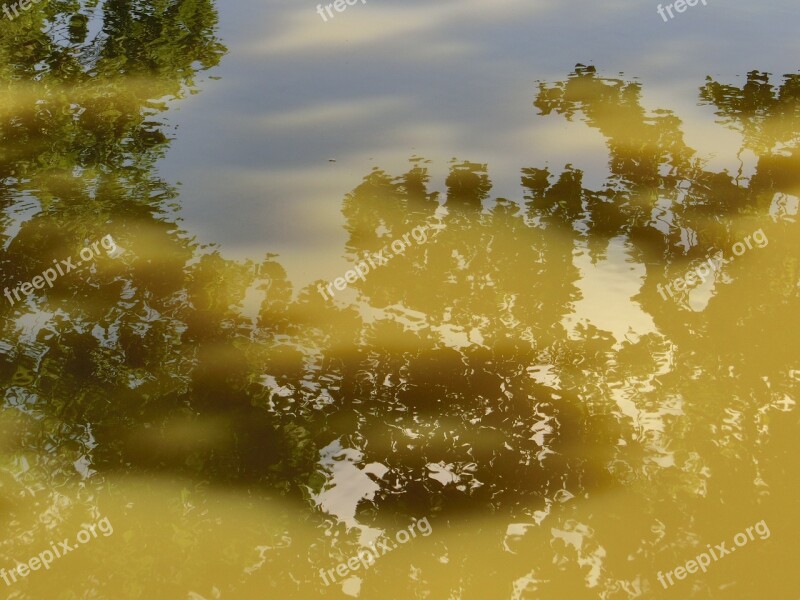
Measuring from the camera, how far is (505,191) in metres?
3.29

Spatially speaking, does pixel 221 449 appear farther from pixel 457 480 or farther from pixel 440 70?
pixel 440 70

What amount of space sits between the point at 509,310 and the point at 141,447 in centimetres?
113
